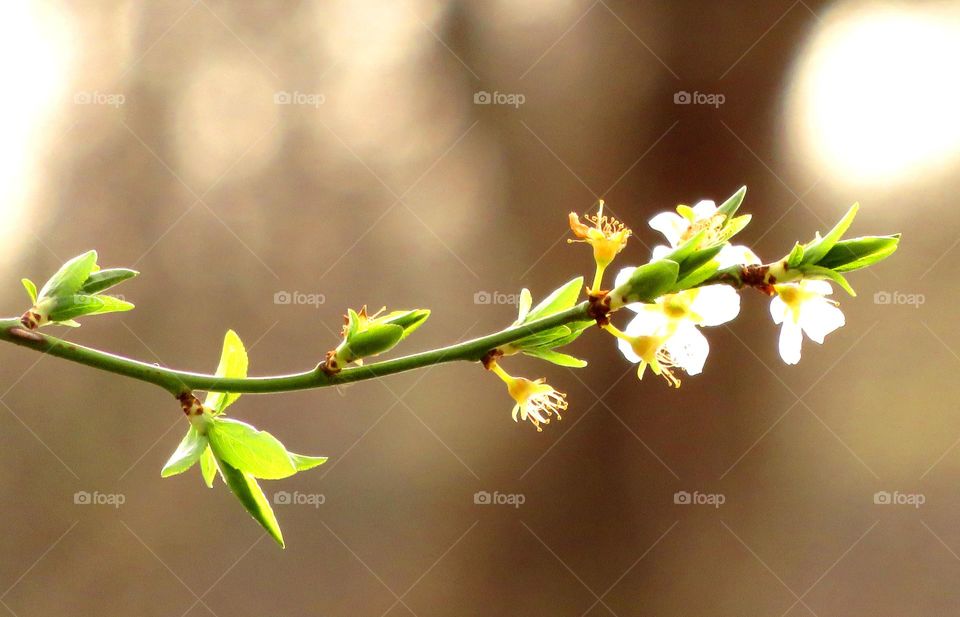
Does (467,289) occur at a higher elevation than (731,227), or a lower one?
higher

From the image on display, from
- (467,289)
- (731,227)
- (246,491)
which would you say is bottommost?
(246,491)

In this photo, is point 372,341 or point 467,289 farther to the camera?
point 467,289

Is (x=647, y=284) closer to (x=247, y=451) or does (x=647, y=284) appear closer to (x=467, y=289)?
(x=247, y=451)

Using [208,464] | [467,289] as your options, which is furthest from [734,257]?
[467,289]

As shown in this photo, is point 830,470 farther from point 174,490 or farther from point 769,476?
point 174,490

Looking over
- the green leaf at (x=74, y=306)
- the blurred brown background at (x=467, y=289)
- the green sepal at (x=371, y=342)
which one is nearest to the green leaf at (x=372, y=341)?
the green sepal at (x=371, y=342)

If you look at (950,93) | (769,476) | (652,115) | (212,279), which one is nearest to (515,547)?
(769,476)

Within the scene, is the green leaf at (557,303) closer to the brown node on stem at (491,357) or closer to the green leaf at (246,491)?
the brown node on stem at (491,357)
